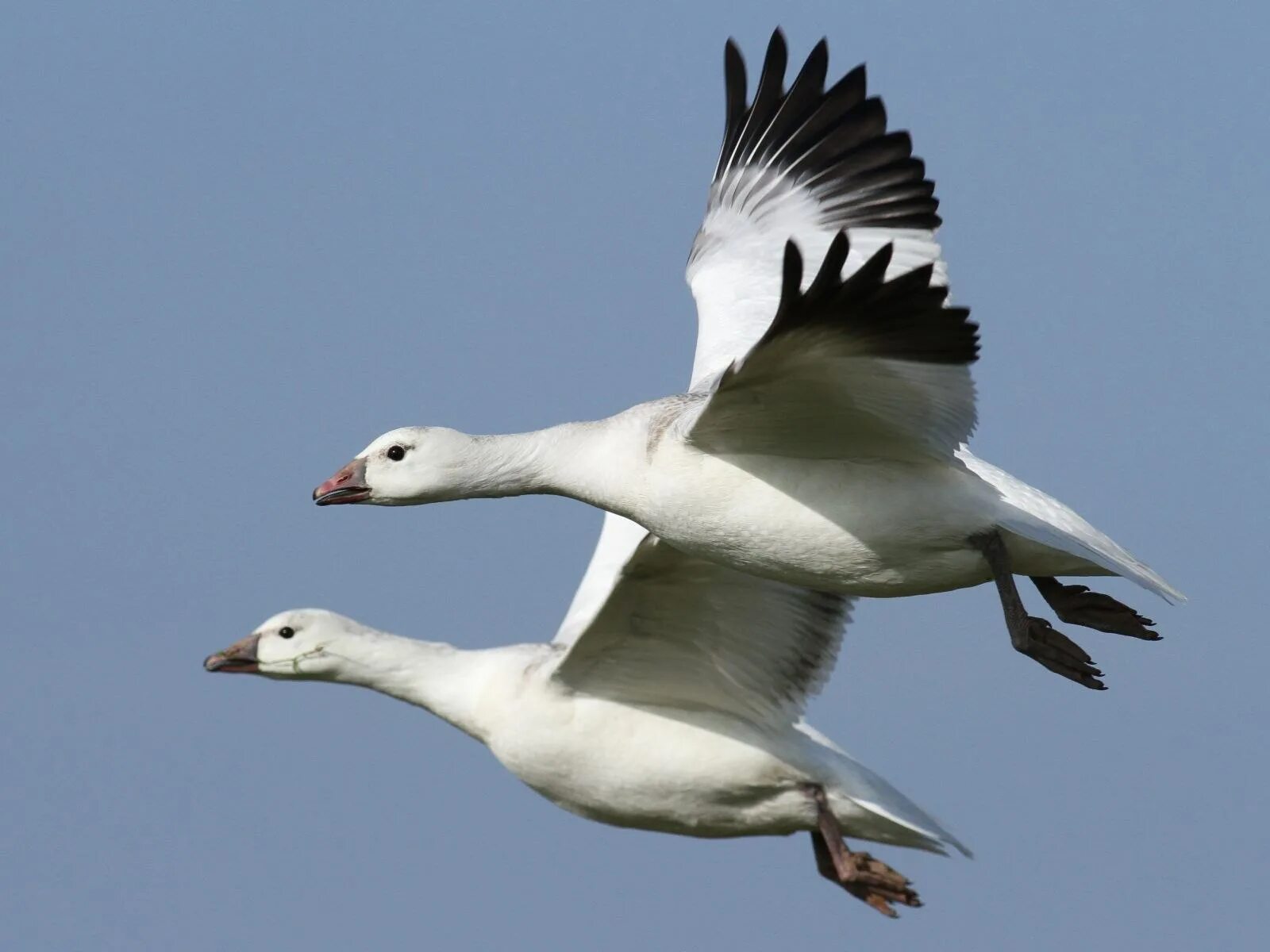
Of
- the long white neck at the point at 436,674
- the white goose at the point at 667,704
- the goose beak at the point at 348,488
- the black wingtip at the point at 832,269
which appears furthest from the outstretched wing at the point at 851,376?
the long white neck at the point at 436,674

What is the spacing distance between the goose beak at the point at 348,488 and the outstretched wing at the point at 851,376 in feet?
A: 5.38

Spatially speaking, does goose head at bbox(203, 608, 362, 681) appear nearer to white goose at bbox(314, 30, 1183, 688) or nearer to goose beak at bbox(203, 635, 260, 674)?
goose beak at bbox(203, 635, 260, 674)

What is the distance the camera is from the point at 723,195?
39.3ft

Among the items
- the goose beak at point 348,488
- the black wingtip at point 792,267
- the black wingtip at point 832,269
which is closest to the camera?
the black wingtip at point 792,267

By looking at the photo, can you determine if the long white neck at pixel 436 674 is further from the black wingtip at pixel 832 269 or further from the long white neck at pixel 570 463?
the black wingtip at pixel 832 269

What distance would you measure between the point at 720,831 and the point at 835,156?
332 centimetres

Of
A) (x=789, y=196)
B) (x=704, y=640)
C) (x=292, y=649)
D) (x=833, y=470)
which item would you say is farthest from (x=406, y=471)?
(x=789, y=196)

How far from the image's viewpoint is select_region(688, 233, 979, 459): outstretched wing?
7930mm

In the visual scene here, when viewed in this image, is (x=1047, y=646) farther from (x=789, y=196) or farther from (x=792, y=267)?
(x=789, y=196)

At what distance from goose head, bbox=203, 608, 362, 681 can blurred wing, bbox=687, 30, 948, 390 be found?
210cm

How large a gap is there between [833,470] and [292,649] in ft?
10.3

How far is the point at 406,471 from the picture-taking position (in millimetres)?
9742

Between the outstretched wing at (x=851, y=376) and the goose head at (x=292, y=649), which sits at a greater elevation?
the outstretched wing at (x=851, y=376)

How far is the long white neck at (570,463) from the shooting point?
9.15 m
